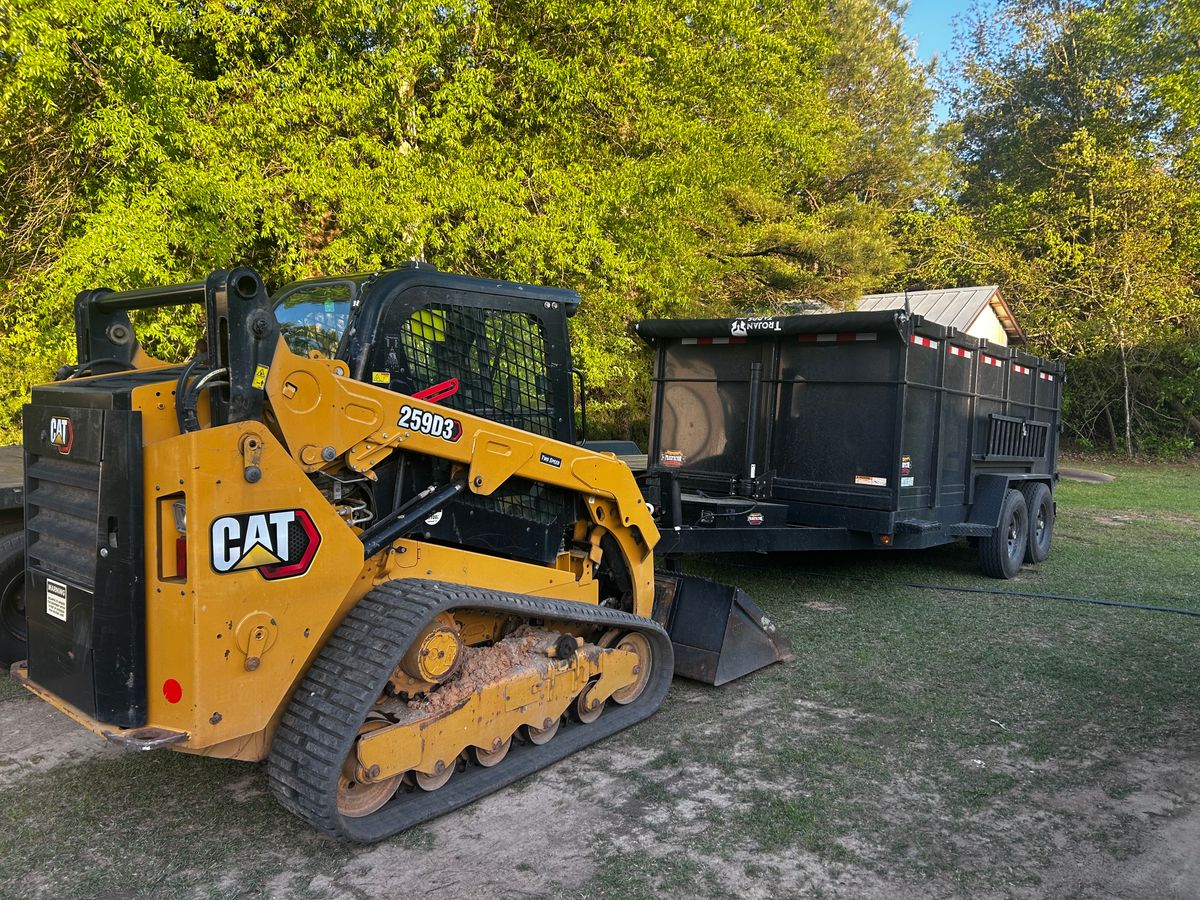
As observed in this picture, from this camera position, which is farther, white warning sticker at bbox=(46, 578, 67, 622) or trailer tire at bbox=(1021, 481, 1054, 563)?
trailer tire at bbox=(1021, 481, 1054, 563)

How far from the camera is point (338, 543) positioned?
10.8 feet

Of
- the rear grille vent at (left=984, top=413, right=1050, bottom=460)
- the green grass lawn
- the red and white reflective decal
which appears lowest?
the green grass lawn

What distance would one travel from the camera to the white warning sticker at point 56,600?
324cm

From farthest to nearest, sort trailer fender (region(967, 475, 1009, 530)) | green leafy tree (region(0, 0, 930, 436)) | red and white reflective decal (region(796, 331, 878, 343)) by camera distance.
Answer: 1. trailer fender (region(967, 475, 1009, 530))
2. green leafy tree (region(0, 0, 930, 436))
3. red and white reflective decal (region(796, 331, 878, 343))

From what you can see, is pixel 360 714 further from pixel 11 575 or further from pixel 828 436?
pixel 828 436

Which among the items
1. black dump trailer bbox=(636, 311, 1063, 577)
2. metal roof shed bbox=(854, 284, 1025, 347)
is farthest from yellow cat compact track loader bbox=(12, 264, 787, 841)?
metal roof shed bbox=(854, 284, 1025, 347)

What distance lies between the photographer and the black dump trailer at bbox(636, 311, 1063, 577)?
6.70m

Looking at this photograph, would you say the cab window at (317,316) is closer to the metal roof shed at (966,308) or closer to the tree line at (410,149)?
the tree line at (410,149)

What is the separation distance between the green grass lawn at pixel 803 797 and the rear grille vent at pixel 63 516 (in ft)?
3.47

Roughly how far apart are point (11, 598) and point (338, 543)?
126 inches

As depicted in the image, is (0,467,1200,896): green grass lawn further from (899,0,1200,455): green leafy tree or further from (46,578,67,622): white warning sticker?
Result: (899,0,1200,455): green leafy tree

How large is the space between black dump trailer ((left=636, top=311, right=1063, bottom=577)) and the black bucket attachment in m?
0.57

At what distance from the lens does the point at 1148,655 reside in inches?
234

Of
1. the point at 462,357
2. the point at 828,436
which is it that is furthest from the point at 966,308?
the point at 462,357
